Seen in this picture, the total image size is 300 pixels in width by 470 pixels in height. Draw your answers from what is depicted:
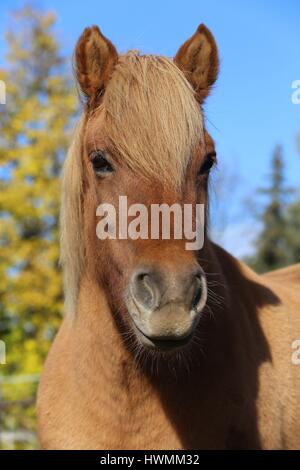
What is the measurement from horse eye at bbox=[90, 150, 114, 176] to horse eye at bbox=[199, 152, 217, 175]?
539mm

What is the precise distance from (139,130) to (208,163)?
511mm

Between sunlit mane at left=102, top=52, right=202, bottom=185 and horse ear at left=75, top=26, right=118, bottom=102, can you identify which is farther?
horse ear at left=75, top=26, right=118, bottom=102

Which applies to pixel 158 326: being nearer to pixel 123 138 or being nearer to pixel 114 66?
pixel 123 138

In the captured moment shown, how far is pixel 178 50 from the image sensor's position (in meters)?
3.57

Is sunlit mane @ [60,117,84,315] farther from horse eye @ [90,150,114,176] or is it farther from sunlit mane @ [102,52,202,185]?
sunlit mane @ [102,52,202,185]

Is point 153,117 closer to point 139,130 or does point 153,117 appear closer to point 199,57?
point 139,130

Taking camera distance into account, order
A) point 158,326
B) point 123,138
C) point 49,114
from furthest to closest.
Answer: point 49,114, point 123,138, point 158,326

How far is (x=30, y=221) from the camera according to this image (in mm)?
15148

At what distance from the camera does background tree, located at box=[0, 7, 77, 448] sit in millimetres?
14109

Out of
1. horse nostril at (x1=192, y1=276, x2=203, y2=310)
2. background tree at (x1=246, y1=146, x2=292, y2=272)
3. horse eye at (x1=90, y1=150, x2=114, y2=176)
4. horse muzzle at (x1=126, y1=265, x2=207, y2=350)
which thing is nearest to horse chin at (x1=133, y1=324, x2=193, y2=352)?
horse muzzle at (x1=126, y1=265, x2=207, y2=350)

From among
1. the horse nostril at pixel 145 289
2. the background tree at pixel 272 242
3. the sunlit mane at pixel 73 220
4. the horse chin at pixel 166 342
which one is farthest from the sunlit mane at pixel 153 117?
the background tree at pixel 272 242

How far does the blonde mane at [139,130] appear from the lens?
2.93 m
